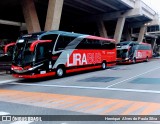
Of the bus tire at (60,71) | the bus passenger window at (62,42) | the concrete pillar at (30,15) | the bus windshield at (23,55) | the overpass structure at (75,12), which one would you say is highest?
the overpass structure at (75,12)

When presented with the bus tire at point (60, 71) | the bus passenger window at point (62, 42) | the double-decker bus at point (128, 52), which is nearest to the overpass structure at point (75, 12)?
the double-decker bus at point (128, 52)

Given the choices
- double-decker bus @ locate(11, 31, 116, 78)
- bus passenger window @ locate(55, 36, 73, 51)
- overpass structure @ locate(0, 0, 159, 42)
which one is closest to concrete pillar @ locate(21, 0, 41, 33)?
overpass structure @ locate(0, 0, 159, 42)

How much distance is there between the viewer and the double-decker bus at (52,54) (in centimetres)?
1547

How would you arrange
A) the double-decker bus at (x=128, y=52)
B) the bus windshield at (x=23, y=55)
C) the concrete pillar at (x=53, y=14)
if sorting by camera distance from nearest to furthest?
the bus windshield at (x=23, y=55), the concrete pillar at (x=53, y=14), the double-decker bus at (x=128, y=52)

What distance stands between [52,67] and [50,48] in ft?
4.28

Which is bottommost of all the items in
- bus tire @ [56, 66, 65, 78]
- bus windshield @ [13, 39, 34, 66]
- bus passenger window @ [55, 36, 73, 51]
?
bus tire @ [56, 66, 65, 78]

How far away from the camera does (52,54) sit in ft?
54.8

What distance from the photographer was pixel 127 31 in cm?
5750

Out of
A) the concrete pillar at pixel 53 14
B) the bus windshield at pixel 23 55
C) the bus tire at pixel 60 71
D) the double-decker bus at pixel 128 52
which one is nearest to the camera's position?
the bus windshield at pixel 23 55

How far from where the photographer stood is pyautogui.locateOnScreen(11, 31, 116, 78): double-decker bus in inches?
609

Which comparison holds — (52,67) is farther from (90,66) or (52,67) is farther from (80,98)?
(80,98)

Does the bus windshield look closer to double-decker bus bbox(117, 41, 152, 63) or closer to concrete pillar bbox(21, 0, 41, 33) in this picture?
concrete pillar bbox(21, 0, 41, 33)

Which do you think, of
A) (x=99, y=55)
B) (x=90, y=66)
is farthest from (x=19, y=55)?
(x=99, y=55)

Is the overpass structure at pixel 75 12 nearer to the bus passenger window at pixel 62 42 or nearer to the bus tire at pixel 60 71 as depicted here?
the bus passenger window at pixel 62 42
